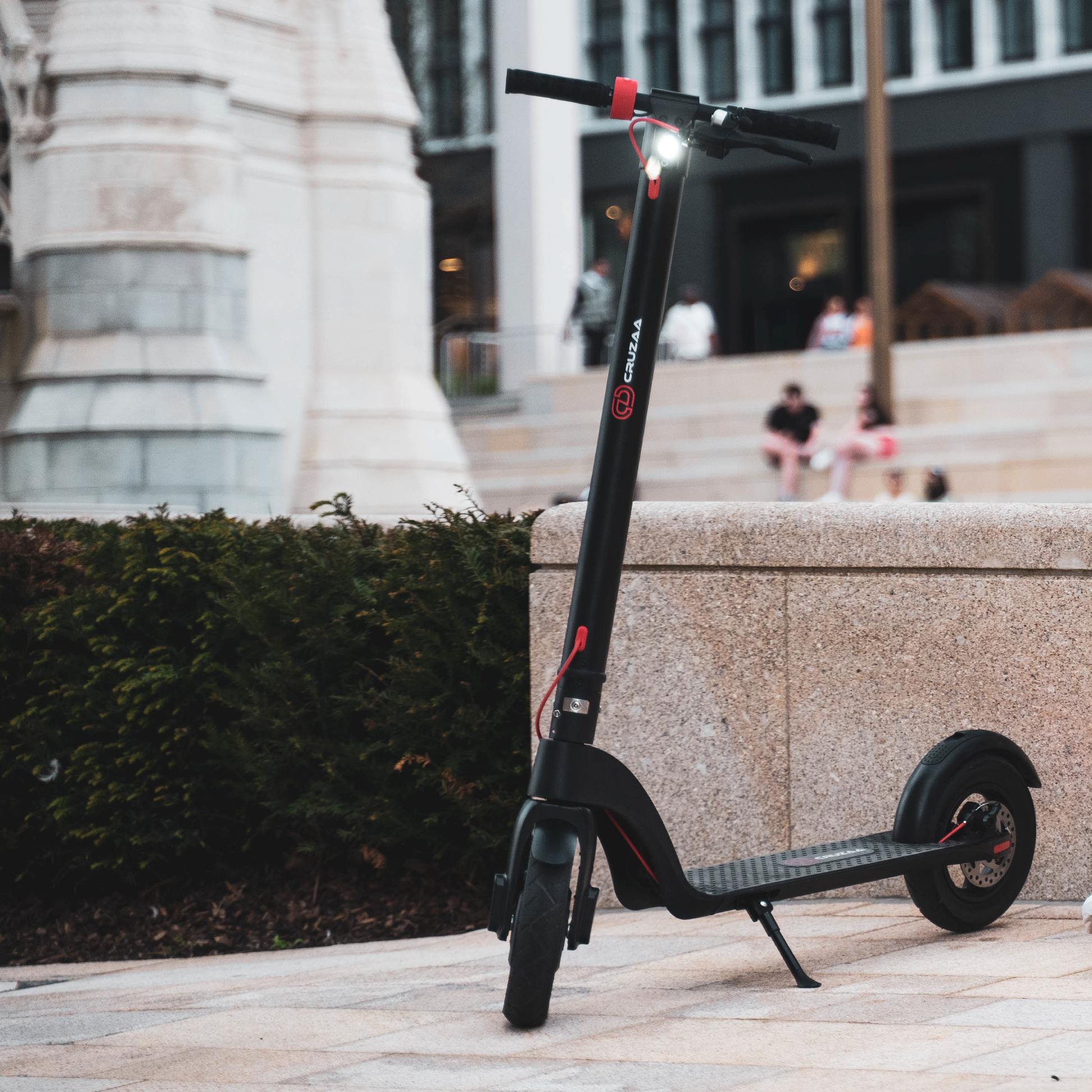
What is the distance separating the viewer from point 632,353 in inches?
166

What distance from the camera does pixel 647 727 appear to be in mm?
5750

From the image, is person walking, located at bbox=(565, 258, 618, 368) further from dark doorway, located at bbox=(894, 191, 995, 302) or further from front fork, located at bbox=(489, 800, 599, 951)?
front fork, located at bbox=(489, 800, 599, 951)

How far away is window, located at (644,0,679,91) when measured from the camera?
133ft

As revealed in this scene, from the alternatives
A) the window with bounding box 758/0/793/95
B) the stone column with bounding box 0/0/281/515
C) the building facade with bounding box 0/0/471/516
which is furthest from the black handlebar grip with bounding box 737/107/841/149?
the window with bounding box 758/0/793/95

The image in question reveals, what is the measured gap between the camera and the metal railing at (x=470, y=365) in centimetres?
3022

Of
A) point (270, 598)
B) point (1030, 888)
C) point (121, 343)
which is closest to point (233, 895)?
point (270, 598)

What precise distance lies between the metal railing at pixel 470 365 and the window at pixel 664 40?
1046 cm

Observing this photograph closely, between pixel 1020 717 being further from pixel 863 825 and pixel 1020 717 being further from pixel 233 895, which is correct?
pixel 233 895

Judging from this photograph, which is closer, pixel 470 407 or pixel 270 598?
pixel 270 598

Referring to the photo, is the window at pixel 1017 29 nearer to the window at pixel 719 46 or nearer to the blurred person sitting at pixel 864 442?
the window at pixel 719 46

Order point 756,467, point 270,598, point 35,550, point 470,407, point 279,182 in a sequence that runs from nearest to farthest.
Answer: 1. point 270,598
2. point 35,550
3. point 279,182
4. point 756,467
5. point 470,407

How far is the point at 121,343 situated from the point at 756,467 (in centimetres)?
871

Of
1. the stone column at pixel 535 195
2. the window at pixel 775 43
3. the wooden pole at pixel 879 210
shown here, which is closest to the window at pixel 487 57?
the window at pixel 775 43

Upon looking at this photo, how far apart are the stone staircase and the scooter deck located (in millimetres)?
14123
